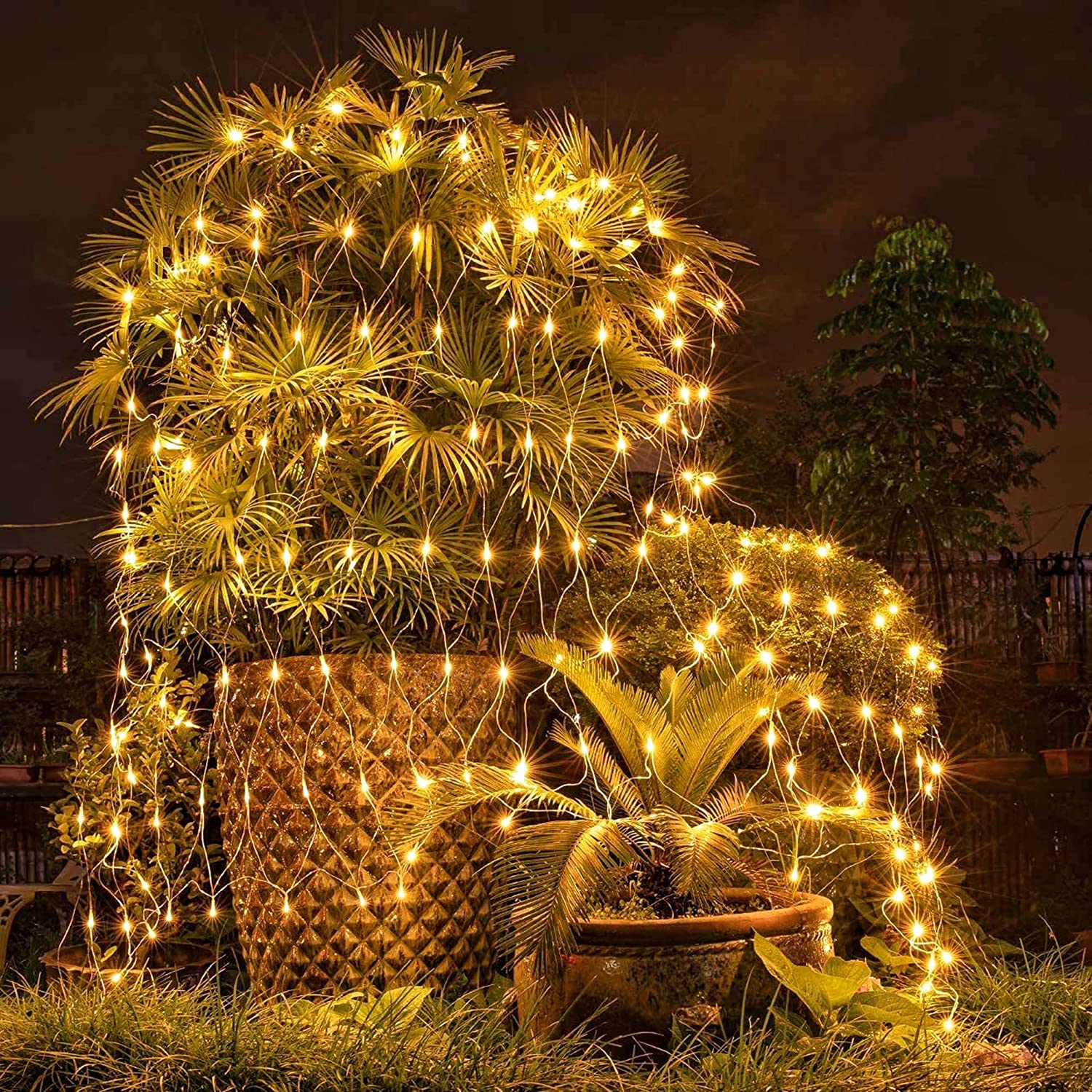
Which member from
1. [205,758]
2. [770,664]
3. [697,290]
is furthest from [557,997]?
Answer: [697,290]

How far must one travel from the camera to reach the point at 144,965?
455cm

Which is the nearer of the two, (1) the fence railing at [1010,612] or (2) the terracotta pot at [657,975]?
(2) the terracotta pot at [657,975]

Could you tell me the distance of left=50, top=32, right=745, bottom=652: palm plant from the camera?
4.27m

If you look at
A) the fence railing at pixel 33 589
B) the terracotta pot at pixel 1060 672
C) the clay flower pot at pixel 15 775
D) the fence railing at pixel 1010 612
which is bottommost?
the clay flower pot at pixel 15 775

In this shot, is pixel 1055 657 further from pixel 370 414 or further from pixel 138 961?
pixel 138 961

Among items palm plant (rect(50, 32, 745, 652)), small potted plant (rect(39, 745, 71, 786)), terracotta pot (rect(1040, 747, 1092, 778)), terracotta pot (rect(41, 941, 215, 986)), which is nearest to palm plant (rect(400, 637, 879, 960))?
palm plant (rect(50, 32, 745, 652))

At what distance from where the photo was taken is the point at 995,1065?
10.0ft

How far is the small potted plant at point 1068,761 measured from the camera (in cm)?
663

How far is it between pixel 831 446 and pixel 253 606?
822 cm

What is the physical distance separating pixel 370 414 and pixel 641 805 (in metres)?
1.46

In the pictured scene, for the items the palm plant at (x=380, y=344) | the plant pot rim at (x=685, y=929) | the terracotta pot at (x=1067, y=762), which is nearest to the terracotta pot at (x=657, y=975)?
the plant pot rim at (x=685, y=929)

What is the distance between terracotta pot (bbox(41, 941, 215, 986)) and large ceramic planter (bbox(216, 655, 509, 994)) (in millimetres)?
470

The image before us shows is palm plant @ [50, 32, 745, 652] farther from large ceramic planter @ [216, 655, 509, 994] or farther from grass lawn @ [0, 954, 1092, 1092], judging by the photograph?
grass lawn @ [0, 954, 1092, 1092]

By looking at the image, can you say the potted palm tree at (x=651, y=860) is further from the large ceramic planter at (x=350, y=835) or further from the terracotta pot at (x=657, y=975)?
the large ceramic planter at (x=350, y=835)
